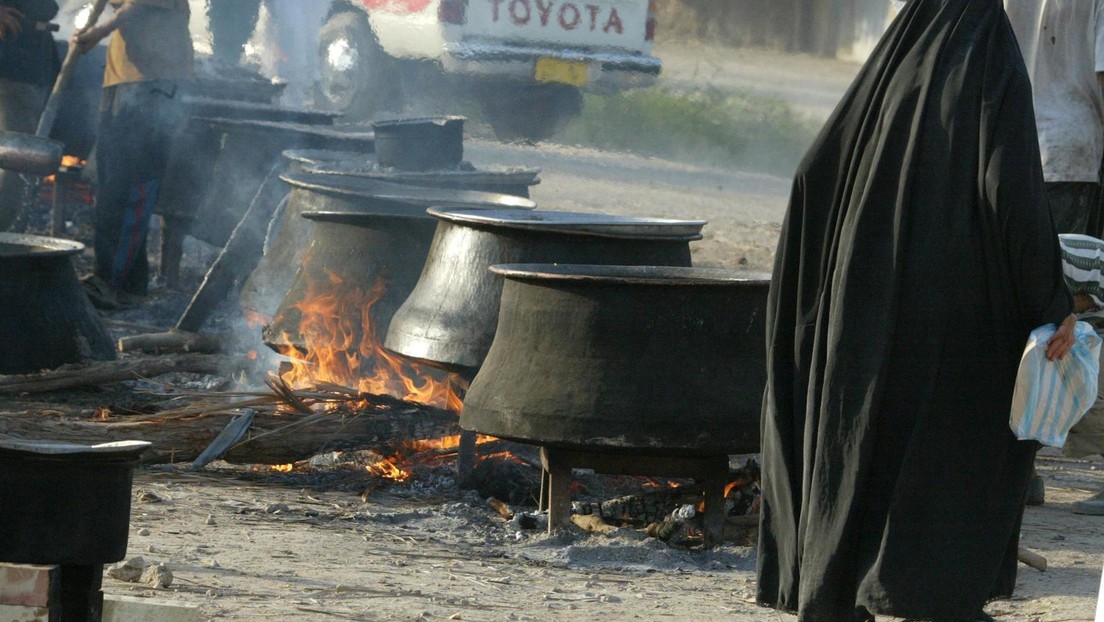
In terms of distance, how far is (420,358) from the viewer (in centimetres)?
590

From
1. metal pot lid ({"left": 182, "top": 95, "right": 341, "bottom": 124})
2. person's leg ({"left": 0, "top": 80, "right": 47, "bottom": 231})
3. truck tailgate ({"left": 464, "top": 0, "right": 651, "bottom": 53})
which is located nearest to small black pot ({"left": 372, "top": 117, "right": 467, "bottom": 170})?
metal pot lid ({"left": 182, "top": 95, "right": 341, "bottom": 124})

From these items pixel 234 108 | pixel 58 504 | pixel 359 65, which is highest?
pixel 359 65

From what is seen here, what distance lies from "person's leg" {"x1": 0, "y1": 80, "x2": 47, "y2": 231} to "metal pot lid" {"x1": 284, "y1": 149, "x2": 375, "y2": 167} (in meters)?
2.57

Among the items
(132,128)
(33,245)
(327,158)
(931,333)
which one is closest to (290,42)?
(132,128)

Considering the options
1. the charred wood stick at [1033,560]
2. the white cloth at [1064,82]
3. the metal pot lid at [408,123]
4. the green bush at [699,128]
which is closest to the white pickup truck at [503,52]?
the green bush at [699,128]

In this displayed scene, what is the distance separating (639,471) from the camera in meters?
5.26

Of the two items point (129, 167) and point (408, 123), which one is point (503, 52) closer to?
point (129, 167)

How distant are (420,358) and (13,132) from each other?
5189mm

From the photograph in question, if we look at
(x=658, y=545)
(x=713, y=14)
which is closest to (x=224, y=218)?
(x=658, y=545)

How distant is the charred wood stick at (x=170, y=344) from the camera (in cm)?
836

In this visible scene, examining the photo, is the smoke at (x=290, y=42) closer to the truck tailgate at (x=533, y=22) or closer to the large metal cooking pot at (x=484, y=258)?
the truck tailgate at (x=533, y=22)

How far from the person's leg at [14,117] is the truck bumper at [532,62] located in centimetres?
519

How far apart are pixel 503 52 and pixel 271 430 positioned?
32.0 feet

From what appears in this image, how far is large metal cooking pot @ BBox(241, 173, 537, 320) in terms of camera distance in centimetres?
734
